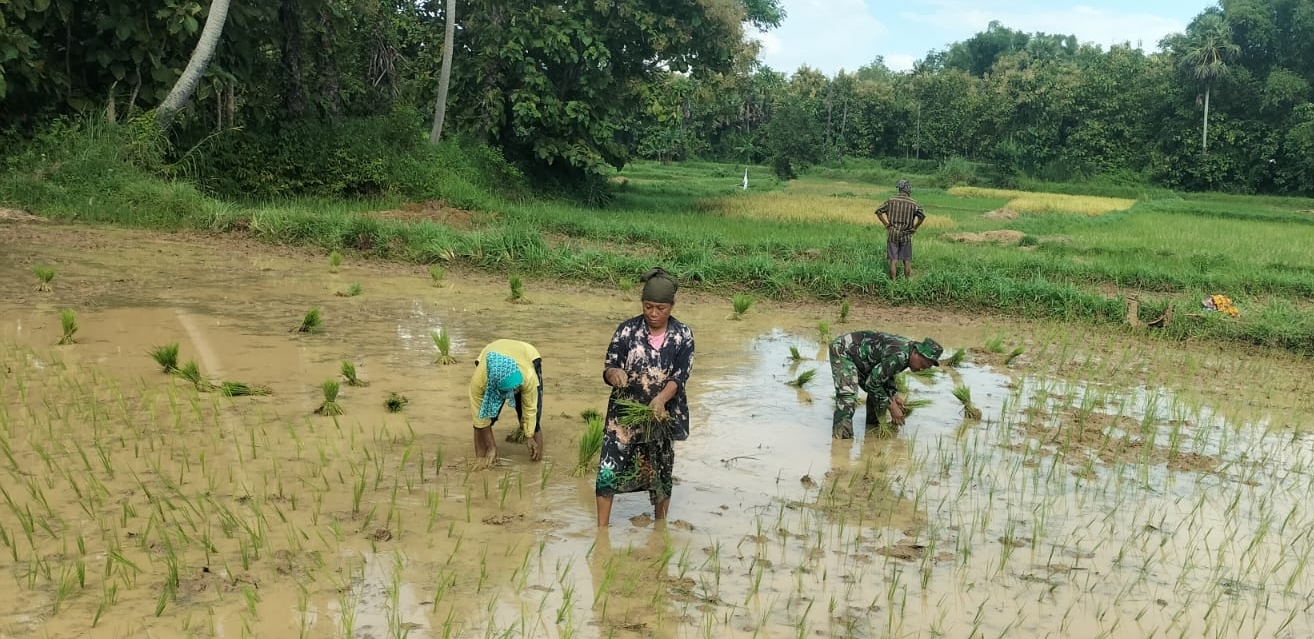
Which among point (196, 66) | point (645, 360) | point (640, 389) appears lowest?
point (640, 389)

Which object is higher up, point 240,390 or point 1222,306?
point 1222,306

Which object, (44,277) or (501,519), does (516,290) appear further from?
(501,519)

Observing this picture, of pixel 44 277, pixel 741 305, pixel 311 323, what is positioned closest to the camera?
pixel 311 323

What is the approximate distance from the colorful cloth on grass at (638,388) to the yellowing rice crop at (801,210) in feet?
46.6

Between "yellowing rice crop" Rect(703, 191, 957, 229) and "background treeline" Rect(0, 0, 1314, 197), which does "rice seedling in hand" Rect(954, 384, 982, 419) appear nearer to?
"background treeline" Rect(0, 0, 1314, 197)

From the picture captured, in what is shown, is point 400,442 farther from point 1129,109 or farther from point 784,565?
point 1129,109

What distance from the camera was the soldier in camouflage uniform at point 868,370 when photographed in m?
5.80

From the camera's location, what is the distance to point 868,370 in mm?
5949

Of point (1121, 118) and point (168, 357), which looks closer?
point (168, 357)

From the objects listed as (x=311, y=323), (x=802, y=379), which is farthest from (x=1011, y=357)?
(x=311, y=323)

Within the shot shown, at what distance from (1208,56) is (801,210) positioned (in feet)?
85.6

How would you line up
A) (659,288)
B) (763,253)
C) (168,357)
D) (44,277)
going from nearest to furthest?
(659,288) → (168,357) → (44,277) → (763,253)

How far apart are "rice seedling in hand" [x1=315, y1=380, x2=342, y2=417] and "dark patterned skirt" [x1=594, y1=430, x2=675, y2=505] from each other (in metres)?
1.92

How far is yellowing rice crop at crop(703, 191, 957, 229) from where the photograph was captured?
19.0 m
